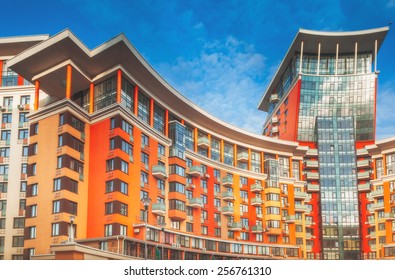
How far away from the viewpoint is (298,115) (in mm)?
99875

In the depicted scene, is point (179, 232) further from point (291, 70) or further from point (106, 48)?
point (291, 70)

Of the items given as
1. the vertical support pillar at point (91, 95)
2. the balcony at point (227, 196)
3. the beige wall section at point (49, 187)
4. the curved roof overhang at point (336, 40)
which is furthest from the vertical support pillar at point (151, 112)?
the curved roof overhang at point (336, 40)

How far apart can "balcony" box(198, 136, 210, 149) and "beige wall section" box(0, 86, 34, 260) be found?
2660 centimetres

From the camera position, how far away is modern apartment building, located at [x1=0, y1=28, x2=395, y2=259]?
51.5m

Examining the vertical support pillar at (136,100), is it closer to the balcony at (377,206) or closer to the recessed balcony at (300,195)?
the recessed balcony at (300,195)

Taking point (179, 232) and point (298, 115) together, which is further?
point (298, 115)

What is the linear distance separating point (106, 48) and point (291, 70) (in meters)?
61.3

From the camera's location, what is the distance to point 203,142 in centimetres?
7675

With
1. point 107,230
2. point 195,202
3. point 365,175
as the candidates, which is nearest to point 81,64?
point 107,230

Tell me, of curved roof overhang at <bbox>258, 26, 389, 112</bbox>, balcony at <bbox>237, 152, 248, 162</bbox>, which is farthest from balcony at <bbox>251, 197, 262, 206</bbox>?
curved roof overhang at <bbox>258, 26, 389, 112</bbox>

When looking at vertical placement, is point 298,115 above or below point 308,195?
above
